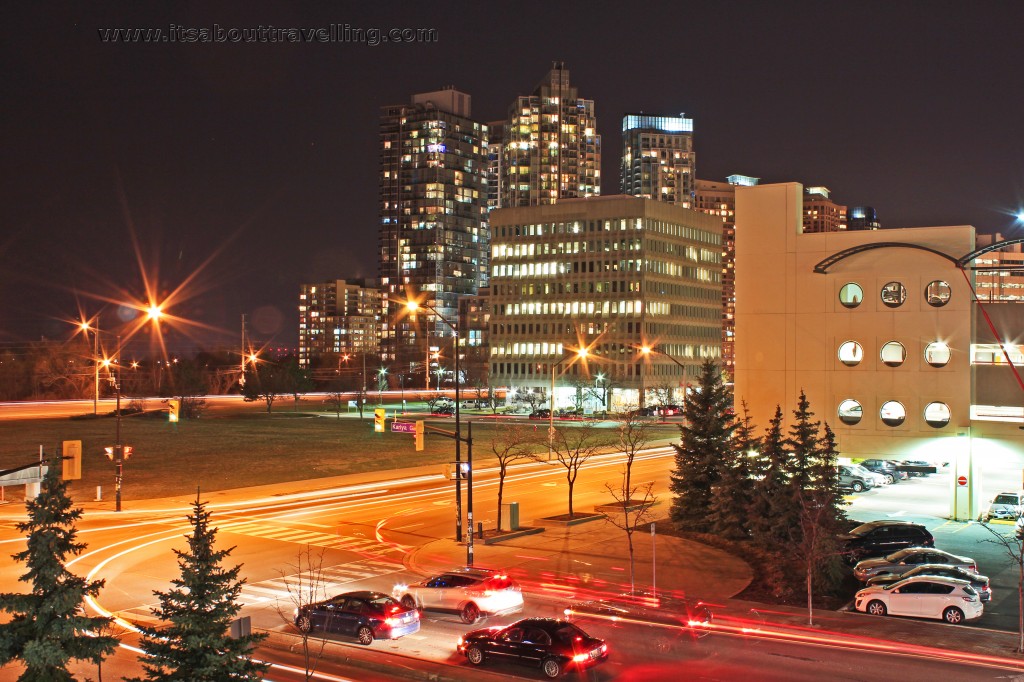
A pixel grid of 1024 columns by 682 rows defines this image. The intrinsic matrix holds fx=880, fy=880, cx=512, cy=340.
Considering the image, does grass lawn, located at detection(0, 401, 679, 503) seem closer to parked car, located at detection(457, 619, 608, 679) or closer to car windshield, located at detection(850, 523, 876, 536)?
parked car, located at detection(457, 619, 608, 679)

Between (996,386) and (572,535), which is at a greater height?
(996,386)

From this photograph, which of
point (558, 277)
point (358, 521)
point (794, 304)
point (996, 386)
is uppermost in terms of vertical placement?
point (558, 277)

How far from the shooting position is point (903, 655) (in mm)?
21578

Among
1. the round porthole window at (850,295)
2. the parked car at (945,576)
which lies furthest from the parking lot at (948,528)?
the round porthole window at (850,295)

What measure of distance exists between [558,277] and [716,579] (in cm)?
11855

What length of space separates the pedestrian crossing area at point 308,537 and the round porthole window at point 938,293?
2705 cm

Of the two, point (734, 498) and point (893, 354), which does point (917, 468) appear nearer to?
point (893, 354)

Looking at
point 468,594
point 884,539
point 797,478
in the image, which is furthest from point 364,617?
point 884,539

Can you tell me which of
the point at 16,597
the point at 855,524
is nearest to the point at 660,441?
the point at 855,524

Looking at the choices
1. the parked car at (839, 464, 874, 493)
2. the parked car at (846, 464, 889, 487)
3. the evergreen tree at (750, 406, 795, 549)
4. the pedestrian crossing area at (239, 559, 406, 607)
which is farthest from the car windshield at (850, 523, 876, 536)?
the pedestrian crossing area at (239, 559, 406, 607)

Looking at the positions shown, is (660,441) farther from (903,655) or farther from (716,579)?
(903,655)

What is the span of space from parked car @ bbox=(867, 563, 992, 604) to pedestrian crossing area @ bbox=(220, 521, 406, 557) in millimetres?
18014

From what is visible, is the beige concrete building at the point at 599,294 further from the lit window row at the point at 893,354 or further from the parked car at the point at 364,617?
the parked car at the point at 364,617

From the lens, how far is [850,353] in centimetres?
4350
